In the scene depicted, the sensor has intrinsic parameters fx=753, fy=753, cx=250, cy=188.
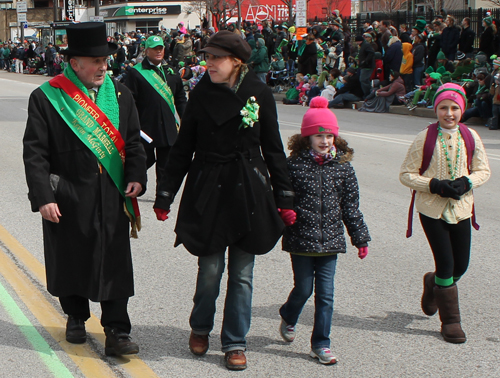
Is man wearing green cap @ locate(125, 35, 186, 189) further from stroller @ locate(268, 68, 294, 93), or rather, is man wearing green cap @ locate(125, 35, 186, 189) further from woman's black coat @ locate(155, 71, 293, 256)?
stroller @ locate(268, 68, 294, 93)

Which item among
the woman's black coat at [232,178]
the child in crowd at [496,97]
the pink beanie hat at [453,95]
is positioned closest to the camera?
the woman's black coat at [232,178]

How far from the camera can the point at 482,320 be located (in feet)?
16.1

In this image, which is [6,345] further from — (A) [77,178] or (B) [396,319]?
(B) [396,319]

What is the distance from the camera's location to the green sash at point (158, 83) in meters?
7.84

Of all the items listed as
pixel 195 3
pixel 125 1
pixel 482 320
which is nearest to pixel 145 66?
pixel 482 320

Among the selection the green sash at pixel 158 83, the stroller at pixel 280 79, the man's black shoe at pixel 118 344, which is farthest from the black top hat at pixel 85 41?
the stroller at pixel 280 79

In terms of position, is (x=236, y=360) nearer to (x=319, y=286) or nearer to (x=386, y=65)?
(x=319, y=286)

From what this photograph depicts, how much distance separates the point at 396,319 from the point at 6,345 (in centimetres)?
246

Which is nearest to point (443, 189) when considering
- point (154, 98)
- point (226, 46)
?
point (226, 46)

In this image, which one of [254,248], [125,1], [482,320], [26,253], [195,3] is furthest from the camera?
[125,1]

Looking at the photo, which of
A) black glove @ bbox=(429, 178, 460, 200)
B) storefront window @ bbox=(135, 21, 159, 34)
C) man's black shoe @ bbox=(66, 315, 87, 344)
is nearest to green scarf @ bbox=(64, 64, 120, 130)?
man's black shoe @ bbox=(66, 315, 87, 344)

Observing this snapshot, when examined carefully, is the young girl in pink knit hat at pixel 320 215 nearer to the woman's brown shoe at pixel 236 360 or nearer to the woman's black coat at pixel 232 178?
the woman's black coat at pixel 232 178

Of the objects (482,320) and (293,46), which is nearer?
(482,320)

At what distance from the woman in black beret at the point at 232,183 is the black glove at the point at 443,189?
0.94 m
